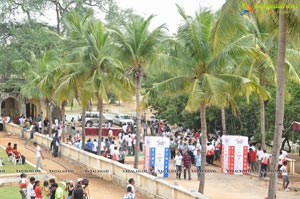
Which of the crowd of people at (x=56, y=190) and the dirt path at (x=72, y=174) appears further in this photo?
the dirt path at (x=72, y=174)

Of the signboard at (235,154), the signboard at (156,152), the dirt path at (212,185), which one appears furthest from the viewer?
the signboard at (235,154)

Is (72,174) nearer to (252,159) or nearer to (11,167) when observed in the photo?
→ (11,167)

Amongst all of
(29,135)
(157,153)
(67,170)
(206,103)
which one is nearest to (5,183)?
(67,170)

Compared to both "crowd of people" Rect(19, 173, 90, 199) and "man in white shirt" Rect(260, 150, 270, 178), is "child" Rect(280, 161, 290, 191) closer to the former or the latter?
"man in white shirt" Rect(260, 150, 270, 178)

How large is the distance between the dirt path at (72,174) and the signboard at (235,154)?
6144mm

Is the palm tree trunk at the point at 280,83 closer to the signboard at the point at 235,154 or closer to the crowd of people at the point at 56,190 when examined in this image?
the crowd of people at the point at 56,190

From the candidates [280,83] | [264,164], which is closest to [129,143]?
[264,164]

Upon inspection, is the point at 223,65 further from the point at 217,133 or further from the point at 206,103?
the point at 217,133

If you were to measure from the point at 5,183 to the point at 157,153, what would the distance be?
675cm

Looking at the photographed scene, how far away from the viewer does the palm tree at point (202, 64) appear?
16.5 metres

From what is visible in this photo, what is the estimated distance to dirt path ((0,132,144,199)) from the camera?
19484 mm

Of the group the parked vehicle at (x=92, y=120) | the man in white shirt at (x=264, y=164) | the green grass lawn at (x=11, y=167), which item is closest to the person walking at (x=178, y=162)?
the man in white shirt at (x=264, y=164)

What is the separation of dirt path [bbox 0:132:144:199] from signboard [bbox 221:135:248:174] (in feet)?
20.2

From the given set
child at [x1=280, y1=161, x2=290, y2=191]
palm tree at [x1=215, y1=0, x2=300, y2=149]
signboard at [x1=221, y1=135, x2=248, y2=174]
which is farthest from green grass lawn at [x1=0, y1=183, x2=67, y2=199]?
child at [x1=280, y1=161, x2=290, y2=191]
